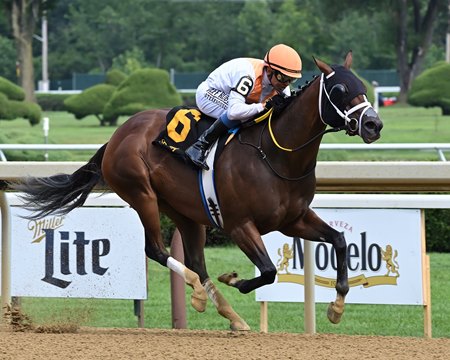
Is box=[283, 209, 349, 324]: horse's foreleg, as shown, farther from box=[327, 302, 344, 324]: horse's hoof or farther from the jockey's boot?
the jockey's boot

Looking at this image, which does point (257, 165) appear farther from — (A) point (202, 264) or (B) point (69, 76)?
(B) point (69, 76)

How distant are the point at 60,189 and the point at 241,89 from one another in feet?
4.26

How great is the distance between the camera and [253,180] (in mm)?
5145

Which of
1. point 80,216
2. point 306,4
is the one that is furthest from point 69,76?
point 80,216

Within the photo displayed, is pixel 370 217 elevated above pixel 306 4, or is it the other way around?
pixel 306 4

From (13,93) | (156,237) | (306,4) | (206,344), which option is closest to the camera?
(206,344)

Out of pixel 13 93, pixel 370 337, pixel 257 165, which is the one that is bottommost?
pixel 370 337

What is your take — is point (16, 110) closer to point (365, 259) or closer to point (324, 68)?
point (365, 259)

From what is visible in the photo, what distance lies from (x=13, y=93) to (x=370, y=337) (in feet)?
75.3

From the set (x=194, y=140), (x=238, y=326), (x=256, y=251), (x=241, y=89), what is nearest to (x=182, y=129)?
(x=194, y=140)

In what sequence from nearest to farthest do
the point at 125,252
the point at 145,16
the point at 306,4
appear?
the point at 125,252, the point at 306,4, the point at 145,16

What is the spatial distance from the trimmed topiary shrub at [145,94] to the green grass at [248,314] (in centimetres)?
1760

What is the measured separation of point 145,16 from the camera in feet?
163

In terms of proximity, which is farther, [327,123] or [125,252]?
[125,252]
